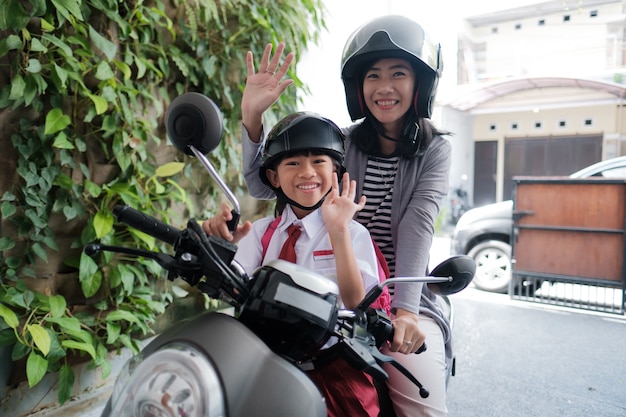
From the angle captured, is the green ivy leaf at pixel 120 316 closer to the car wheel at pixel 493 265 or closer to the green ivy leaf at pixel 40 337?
the green ivy leaf at pixel 40 337

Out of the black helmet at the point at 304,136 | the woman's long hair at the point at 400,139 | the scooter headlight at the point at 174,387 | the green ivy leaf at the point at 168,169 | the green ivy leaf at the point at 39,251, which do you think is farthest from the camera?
the green ivy leaf at the point at 168,169

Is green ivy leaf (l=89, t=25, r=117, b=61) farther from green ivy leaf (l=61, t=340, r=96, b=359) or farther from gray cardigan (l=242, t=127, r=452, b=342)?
green ivy leaf (l=61, t=340, r=96, b=359)

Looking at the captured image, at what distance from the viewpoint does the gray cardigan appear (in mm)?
1196

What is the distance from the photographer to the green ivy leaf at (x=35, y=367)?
1.58 metres

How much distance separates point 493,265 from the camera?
4.46 metres

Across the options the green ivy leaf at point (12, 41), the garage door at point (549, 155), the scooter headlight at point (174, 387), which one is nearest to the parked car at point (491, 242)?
the garage door at point (549, 155)

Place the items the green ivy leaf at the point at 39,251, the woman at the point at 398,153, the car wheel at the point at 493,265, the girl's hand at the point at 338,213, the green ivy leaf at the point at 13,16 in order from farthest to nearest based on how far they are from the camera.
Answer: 1. the car wheel at the point at 493,265
2. the green ivy leaf at the point at 39,251
3. the green ivy leaf at the point at 13,16
4. the woman at the point at 398,153
5. the girl's hand at the point at 338,213

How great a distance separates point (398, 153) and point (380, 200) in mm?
158

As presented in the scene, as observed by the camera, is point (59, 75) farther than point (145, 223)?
Yes

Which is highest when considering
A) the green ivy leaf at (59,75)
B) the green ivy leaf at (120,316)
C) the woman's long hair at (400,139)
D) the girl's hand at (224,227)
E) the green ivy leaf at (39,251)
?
the green ivy leaf at (59,75)

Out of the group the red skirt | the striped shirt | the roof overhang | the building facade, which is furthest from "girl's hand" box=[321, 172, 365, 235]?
the roof overhang

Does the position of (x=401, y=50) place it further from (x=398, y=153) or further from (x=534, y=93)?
(x=534, y=93)

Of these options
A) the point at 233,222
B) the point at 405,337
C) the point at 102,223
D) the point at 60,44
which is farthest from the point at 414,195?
the point at 60,44

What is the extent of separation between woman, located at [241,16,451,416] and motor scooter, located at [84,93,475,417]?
14.0 inches
